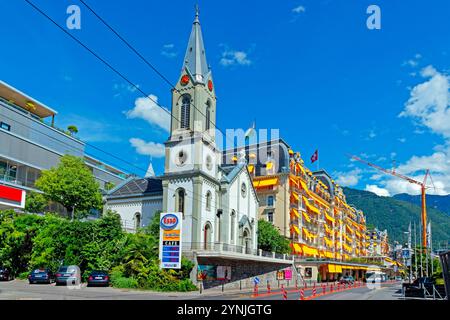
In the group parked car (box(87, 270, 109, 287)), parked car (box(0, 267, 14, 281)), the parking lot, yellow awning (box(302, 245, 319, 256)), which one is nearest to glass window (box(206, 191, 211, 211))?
parked car (box(87, 270, 109, 287))

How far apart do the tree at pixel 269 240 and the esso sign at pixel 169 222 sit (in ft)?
90.0

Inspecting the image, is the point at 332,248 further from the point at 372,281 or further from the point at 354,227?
the point at 354,227

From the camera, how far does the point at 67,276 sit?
33.9 metres

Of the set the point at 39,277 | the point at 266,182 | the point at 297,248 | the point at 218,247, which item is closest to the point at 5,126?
the point at 39,277

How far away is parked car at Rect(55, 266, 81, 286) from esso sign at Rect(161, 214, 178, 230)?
7994 mm

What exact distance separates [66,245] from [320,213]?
57566 mm

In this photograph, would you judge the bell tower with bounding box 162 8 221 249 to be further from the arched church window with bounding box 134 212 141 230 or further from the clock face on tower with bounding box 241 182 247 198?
the arched church window with bounding box 134 212 141 230

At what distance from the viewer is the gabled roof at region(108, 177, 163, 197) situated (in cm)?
5097

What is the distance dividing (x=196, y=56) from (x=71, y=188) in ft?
75.7

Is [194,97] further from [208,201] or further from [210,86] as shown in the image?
[208,201]

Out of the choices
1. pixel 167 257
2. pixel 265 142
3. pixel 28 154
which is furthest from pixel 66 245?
pixel 265 142

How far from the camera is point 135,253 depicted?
36.9m

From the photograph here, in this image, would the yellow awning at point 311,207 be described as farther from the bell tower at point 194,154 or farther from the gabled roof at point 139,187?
the gabled roof at point 139,187

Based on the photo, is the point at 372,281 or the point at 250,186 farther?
the point at 372,281
